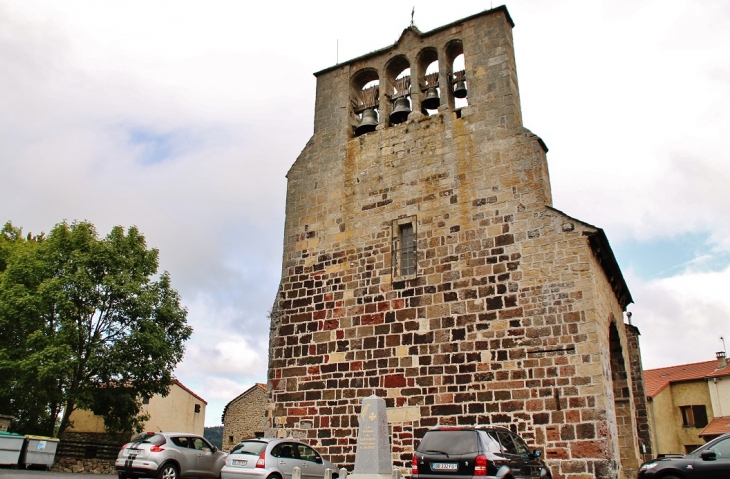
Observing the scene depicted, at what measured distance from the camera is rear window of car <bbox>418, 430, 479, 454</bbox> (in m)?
8.67

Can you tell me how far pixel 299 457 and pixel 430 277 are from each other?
4643mm

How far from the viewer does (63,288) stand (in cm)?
2244

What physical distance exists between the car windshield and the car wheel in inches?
59.1

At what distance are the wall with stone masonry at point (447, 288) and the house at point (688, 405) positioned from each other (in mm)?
21462

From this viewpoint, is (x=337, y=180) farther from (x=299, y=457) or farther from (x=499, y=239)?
(x=299, y=457)

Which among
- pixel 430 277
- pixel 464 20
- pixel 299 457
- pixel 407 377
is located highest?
pixel 464 20

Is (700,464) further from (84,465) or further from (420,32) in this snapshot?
(84,465)

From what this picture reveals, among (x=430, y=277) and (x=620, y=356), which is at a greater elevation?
(x=430, y=277)

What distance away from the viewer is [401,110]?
48.9 feet

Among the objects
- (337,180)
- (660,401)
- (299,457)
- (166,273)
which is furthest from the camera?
(660,401)

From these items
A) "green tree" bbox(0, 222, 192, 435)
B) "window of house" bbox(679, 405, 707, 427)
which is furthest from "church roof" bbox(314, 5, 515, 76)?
"window of house" bbox(679, 405, 707, 427)

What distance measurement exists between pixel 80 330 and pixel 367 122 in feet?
47.3

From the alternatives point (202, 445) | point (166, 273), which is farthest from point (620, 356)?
point (166, 273)

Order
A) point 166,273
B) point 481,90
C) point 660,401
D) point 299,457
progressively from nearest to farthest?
point 299,457 < point 481,90 < point 166,273 < point 660,401
